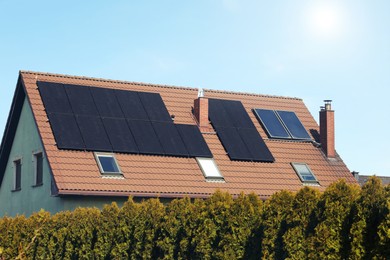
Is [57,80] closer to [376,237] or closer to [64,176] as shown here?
[64,176]

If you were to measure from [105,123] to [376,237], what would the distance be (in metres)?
17.1

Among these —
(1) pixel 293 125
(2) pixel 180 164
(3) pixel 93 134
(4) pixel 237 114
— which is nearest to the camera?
(3) pixel 93 134

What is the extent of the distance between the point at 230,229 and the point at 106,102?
564 inches

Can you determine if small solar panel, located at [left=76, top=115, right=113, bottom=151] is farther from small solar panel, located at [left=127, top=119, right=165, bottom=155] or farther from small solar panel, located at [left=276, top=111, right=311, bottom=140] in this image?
small solar panel, located at [left=276, top=111, right=311, bottom=140]

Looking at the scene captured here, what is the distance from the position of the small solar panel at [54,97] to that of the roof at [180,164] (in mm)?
245

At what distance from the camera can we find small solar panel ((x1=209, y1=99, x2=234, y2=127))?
1254 inches

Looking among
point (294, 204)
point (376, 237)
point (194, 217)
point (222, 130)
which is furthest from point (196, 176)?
point (376, 237)

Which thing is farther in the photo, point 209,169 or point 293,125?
point 293,125

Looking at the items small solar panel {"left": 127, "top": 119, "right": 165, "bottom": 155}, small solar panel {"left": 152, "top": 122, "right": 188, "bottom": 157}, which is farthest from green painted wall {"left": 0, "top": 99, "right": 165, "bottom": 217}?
small solar panel {"left": 152, "top": 122, "right": 188, "bottom": 157}

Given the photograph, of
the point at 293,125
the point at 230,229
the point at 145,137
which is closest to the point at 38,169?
the point at 145,137

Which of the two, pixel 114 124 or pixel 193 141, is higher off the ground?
pixel 114 124

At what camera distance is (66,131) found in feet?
90.6

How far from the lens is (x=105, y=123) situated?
94.6ft

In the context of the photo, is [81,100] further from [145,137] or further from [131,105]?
[145,137]
